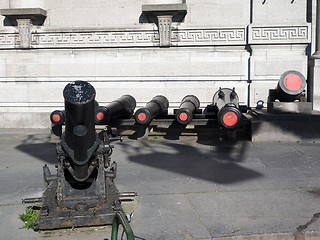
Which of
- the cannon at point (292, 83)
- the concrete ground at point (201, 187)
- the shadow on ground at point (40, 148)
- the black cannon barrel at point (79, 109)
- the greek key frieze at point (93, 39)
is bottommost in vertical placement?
the concrete ground at point (201, 187)

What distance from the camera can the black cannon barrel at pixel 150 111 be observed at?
972cm

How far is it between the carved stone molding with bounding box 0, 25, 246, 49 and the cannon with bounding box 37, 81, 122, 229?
8233 millimetres

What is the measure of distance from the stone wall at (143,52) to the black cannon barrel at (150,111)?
142 cm

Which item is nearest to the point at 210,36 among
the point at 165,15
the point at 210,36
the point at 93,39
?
the point at 210,36

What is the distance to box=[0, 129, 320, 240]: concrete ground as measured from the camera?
448 cm

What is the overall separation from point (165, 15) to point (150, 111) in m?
4.08

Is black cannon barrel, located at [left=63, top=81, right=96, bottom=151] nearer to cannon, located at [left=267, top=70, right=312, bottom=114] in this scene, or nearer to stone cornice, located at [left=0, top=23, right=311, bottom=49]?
cannon, located at [left=267, top=70, right=312, bottom=114]

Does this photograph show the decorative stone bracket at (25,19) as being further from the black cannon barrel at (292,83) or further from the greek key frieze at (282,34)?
the black cannon barrel at (292,83)

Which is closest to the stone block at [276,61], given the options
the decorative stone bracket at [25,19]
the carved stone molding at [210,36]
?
the carved stone molding at [210,36]

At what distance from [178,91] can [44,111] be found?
451 centimetres

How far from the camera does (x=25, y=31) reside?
43.3 ft

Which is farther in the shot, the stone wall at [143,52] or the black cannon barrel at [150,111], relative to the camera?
the stone wall at [143,52]

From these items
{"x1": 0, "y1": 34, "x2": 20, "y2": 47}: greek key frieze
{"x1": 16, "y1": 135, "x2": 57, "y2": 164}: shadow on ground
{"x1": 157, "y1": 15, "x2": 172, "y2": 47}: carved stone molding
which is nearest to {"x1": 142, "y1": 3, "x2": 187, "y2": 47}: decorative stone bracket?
{"x1": 157, "y1": 15, "x2": 172, "y2": 47}: carved stone molding

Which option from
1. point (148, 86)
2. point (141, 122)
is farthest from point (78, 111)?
point (148, 86)
